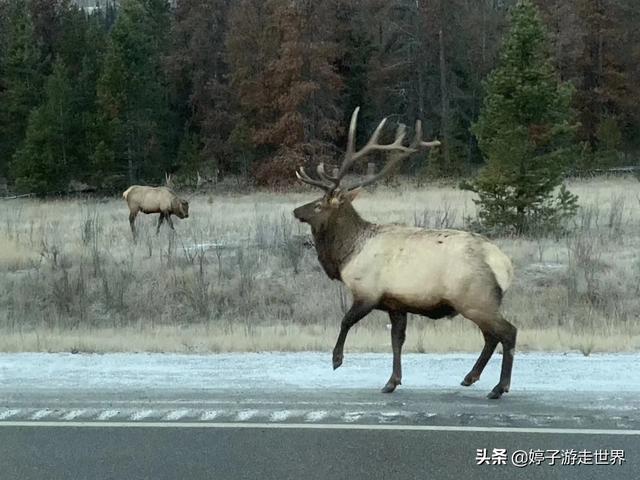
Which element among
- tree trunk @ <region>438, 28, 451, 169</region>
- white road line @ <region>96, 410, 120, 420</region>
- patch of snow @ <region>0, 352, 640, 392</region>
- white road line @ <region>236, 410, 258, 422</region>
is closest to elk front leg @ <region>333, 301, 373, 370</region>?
patch of snow @ <region>0, 352, 640, 392</region>

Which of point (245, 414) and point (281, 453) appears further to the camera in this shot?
point (245, 414)

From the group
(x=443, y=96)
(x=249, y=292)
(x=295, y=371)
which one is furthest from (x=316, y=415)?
(x=443, y=96)

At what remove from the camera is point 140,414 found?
6492mm

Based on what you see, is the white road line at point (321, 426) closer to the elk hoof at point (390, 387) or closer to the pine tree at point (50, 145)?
the elk hoof at point (390, 387)

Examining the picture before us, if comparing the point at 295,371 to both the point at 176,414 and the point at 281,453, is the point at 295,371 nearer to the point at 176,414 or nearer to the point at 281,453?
the point at 176,414

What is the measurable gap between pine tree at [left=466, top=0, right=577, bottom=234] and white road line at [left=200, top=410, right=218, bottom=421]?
11.9m

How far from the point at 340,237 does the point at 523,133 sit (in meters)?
10.7

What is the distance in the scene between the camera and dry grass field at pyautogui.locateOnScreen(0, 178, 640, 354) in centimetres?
1039

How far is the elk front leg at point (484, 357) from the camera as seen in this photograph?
6703mm

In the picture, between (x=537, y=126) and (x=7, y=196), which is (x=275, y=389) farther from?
(x=7, y=196)

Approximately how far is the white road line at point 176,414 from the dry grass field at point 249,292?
3164mm

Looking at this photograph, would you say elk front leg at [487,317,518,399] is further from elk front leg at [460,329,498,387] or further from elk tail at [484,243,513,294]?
elk tail at [484,243,513,294]

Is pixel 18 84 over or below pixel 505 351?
over

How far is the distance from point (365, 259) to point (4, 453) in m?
3.01
